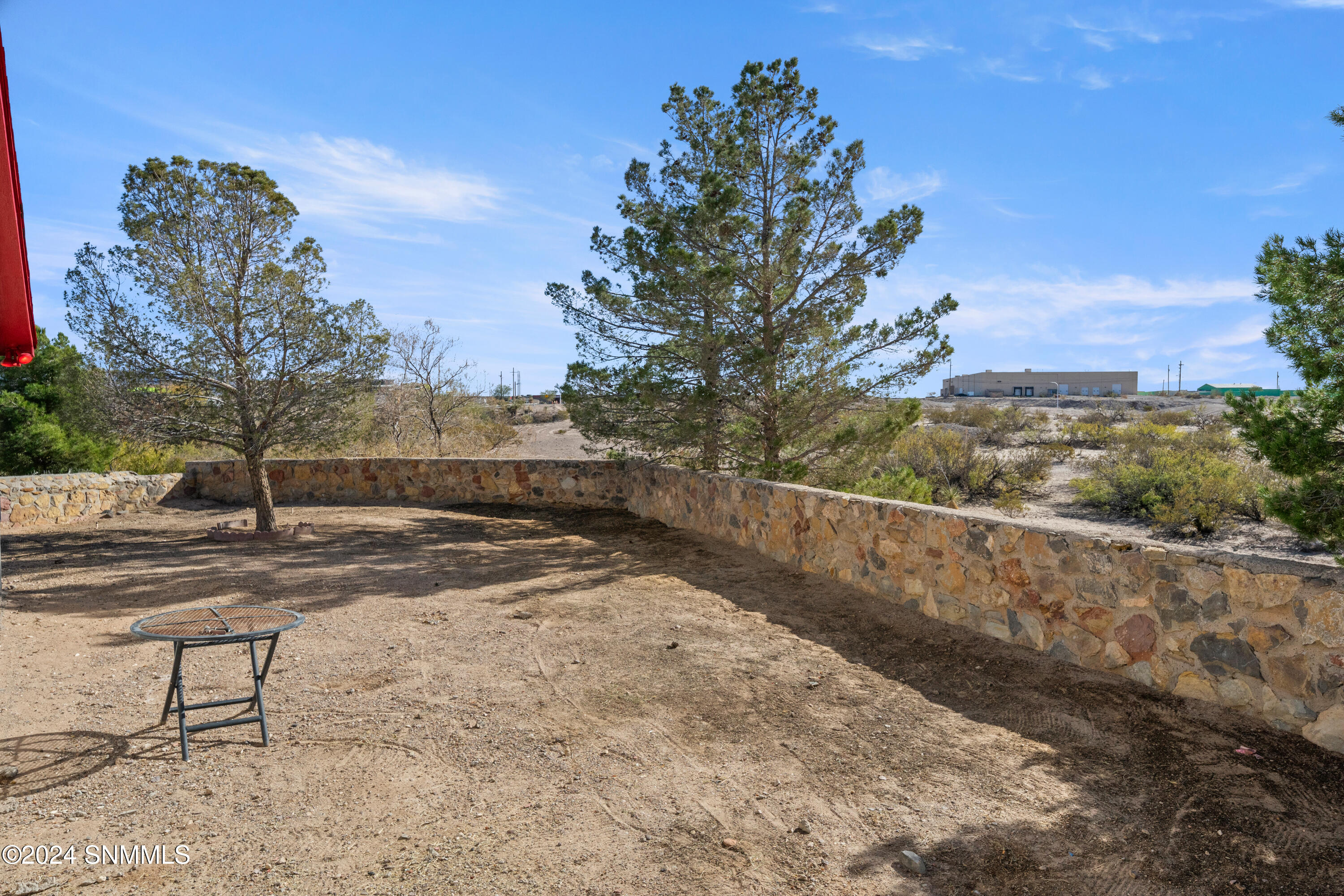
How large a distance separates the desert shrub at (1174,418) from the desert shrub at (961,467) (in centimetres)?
1060

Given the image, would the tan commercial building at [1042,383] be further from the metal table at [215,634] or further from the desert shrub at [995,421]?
the metal table at [215,634]

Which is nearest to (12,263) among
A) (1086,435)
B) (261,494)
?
(261,494)

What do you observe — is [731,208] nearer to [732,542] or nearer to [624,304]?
[624,304]

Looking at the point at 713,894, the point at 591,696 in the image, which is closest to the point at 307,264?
the point at 591,696

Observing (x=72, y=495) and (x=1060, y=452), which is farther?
(x=1060, y=452)

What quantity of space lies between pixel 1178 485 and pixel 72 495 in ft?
58.2

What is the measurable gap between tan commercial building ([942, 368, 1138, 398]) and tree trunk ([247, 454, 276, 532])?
58.3 metres

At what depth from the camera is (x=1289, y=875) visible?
2.85 meters

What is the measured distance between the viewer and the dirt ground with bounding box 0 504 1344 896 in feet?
9.52

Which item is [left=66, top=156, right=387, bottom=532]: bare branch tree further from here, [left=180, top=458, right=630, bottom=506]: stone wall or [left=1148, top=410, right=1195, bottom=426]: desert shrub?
[left=1148, top=410, right=1195, bottom=426]: desert shrub

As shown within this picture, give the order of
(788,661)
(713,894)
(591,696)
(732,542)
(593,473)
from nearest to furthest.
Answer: (713,894) < (591,696) < (788,661) < (732,542) < (593,473)

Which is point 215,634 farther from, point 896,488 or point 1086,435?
point 1086,435

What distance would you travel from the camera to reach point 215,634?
3.88 m

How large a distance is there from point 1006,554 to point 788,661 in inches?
65.1
